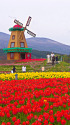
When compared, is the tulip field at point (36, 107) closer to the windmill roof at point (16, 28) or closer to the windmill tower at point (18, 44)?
the windmill tower at point (18, 44)

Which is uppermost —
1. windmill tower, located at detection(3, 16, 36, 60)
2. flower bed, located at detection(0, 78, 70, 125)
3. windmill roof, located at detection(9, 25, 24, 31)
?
windmill roof, located at detection(9, 25, 24, 31)

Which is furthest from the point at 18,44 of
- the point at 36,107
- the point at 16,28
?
the point at 36,107

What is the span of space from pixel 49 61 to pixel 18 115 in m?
29.2

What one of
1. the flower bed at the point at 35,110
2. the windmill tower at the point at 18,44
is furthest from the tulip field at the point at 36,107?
the windmill tower at the point at 18,44

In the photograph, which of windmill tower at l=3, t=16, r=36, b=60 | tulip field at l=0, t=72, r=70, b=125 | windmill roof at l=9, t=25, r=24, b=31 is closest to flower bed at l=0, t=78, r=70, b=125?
tulip field at l=0, t=72, r=70, b=125

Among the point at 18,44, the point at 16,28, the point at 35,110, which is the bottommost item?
the point at 35,110

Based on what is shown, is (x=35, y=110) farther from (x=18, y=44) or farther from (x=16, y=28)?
(x=16, y=28)

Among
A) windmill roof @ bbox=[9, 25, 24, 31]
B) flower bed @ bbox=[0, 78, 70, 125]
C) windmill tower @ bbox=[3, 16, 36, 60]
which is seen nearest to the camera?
flower bed @ bbox=[0, 78, 70, 125]

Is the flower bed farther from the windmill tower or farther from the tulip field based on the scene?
the windmill tower

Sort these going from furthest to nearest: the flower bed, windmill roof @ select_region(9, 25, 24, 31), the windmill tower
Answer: windmill roof @ select_region(9, 25, 24, 31) < the windmill tower < the flower bed

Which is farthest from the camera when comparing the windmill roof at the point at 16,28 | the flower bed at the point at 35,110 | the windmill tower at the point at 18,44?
the windmill roof at the point at 16,28

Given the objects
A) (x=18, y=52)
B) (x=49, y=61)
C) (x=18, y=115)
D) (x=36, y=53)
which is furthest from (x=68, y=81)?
(x=36, y=53)

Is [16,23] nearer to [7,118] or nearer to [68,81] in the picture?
[68,81]

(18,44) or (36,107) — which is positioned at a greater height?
(18,44)
